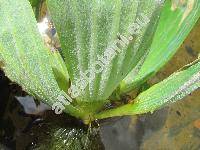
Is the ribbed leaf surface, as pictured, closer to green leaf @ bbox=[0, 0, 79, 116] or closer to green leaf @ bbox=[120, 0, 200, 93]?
green leaf @ bbox=[0, 0, 79, 116]

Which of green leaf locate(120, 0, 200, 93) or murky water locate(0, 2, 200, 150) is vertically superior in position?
green leaf locate(120, 0, 200, 93)

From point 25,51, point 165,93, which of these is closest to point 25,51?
point 25,51

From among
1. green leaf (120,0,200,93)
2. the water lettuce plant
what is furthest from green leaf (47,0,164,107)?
green leaf (120,0,200,93)

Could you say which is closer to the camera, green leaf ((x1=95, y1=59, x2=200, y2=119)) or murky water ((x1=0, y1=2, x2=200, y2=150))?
green leaf ((x1=95, y1=59, x2=200, y2=119))

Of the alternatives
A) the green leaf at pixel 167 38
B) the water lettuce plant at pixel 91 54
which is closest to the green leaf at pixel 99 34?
the water lettuce plant at pixel 91 54

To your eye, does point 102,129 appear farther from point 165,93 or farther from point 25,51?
point 25,51

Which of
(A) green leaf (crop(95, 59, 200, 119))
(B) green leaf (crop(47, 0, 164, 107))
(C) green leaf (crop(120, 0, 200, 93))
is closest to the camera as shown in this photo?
(B) green leaf (crop(47, 0, 164, 107))

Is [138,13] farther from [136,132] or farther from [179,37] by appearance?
[136,132]
